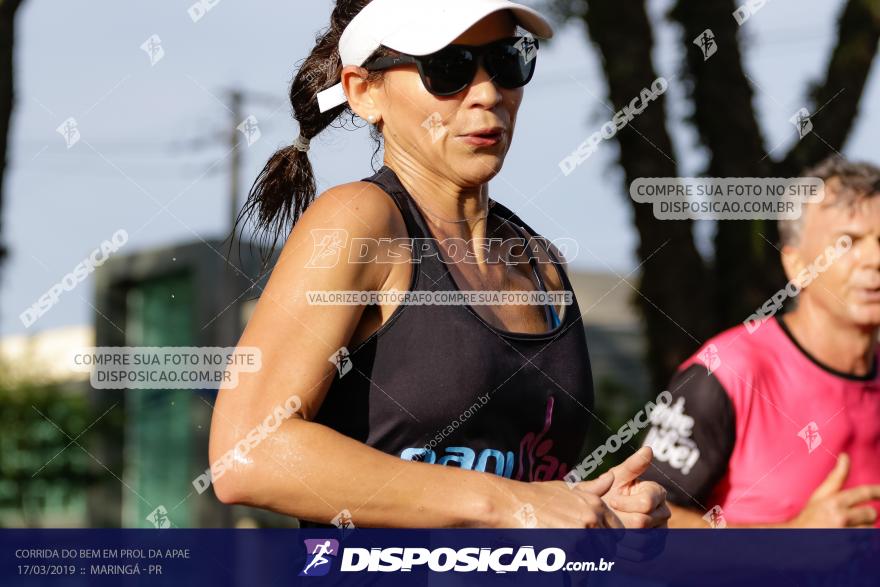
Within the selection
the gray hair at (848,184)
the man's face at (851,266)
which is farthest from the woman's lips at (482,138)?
the gray hair at (848,184)

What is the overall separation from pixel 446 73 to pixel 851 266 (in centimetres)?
220

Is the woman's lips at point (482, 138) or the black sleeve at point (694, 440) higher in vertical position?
the woman's lips at point (482, 138)

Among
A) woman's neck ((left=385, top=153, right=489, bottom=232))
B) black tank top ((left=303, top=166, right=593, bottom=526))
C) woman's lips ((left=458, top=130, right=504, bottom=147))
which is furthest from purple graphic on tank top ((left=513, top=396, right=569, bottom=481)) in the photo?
woman's lips ((left=458, top=130, right=504, bottom=147))

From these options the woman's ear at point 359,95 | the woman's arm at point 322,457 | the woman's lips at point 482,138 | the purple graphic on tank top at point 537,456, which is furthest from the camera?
the woman's ear at point 359,95

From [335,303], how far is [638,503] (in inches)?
26.8

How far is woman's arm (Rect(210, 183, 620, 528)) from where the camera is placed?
6.84 feet

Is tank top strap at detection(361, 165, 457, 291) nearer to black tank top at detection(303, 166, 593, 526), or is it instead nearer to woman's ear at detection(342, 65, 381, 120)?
black tank top at detection(303, 166, 593, 526)

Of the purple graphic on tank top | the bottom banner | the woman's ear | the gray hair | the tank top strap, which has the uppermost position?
the woman's ear

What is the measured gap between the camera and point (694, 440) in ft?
11.8

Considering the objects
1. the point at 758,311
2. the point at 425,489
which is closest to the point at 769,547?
the point at 425,489

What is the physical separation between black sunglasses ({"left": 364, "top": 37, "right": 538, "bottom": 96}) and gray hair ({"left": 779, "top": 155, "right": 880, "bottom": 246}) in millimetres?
2039

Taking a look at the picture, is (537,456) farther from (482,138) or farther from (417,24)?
(417,24)

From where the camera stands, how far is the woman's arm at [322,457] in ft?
6.84

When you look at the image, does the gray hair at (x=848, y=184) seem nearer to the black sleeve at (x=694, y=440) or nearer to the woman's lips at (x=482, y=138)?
the black sleeve at (x=694, y=440)
